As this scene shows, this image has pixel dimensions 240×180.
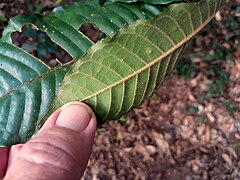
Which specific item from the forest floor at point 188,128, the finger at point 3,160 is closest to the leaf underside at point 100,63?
the finger at point 3,160

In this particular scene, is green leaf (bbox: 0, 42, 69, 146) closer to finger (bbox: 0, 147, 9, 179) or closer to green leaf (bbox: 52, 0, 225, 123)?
green leaf (bbox: 52, 0, 225, 123)

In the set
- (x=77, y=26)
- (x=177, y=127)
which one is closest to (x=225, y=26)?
(x=177, y=127)

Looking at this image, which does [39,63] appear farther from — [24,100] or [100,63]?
[100,63]

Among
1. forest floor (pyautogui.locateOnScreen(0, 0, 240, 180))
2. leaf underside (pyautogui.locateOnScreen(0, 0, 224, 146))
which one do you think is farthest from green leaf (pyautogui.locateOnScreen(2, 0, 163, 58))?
forest floor (pyautogui.locateOnScreen(0, 0, 240, 180))

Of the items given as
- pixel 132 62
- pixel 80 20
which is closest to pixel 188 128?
pixel 80 20

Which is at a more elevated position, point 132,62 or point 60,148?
point 132,62
